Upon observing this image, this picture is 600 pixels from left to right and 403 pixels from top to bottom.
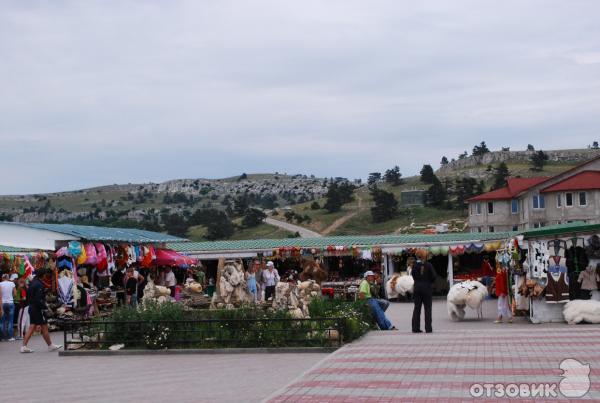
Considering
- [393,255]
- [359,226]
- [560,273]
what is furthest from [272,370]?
[359,226]

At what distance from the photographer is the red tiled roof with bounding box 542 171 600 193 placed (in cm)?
6781

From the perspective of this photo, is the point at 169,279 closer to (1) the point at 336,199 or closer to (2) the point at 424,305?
(2) the point at 424,305

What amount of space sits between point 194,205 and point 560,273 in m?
144

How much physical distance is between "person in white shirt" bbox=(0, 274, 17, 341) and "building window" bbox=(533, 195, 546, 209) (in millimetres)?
56062

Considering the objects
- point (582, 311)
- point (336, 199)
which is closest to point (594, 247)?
point (582, 311)

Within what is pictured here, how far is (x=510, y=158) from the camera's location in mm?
132500

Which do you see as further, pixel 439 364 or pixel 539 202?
pixel 539 202

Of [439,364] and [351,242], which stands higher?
[351,242]

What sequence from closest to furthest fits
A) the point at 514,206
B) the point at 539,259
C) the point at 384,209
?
1. the point at 539,259
2. the point at 514,206
3. the point at 384,209

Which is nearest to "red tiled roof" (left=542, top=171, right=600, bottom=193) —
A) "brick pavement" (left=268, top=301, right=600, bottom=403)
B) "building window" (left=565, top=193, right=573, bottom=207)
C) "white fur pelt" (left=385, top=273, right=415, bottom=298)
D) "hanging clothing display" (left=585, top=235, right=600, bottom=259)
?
"building window" (left=565, top=193, right=573, bottom=207)

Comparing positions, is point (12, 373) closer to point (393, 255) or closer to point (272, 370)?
point (272, 370)

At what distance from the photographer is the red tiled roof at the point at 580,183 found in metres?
67.8

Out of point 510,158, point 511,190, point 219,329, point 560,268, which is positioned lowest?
point 219,329

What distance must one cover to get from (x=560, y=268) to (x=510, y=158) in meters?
115
